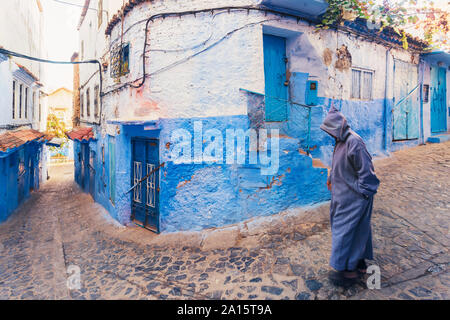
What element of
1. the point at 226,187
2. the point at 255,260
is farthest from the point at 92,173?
the point at 255,260

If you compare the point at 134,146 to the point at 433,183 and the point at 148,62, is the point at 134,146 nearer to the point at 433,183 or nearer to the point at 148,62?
the point at 148,62

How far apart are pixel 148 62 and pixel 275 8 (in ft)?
9.84

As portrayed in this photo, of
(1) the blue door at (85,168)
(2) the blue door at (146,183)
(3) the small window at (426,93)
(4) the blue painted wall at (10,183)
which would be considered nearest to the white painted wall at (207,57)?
(2) the blue door at (146,183)

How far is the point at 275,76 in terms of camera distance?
266 inches

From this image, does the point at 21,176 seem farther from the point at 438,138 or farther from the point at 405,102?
the point at 438,138

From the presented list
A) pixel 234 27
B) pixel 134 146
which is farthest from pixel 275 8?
pixel 134 146

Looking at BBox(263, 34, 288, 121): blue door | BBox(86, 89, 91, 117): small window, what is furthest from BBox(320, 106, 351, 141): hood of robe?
BBox(86, 89, 91, 117): small window

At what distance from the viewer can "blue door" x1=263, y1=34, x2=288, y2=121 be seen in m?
6.64

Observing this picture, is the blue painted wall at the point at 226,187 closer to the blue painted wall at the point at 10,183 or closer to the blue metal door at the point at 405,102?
the blue painted wall at the point at 10,183

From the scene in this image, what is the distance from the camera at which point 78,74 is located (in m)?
15.8

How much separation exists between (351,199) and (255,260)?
1928mm

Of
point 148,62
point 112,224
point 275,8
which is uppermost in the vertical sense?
point 275,8

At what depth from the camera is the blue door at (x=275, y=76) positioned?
664cm

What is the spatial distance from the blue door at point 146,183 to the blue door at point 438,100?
35.4ft
